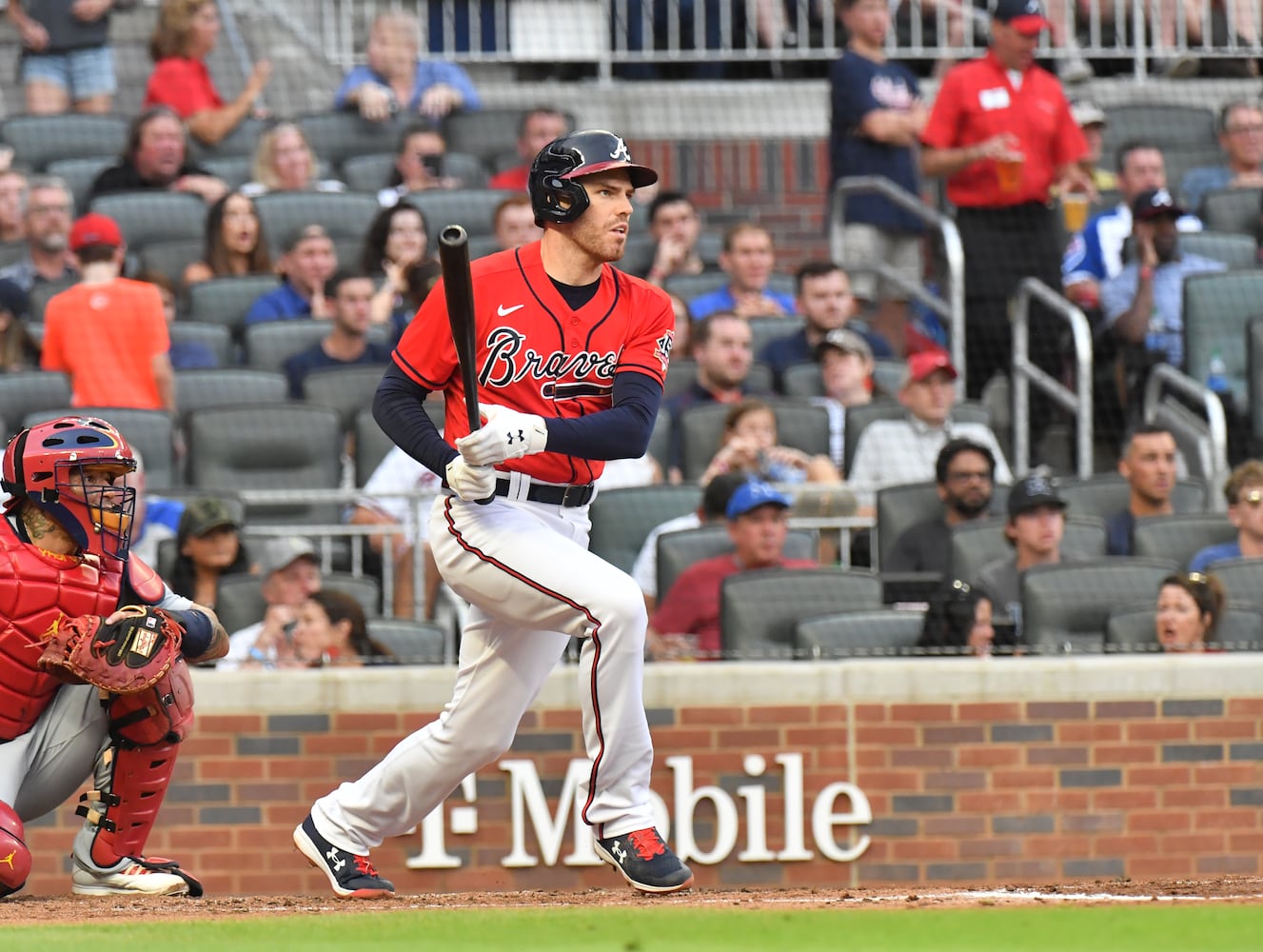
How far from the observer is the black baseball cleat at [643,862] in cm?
528

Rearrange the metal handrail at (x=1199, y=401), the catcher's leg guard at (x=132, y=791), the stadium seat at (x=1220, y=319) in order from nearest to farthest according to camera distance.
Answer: the catcher's leg guard at (x=132, y=791), the metal handrail at (x=1199, y=401), the stadium seat at (x=1220, y=319)

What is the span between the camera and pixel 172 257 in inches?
425

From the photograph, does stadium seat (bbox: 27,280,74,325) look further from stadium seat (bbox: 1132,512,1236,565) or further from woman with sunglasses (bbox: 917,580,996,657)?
stadium seat (bbox: 1132,512,1236,565)

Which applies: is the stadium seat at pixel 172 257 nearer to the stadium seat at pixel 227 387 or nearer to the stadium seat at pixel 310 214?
the stadium seat at pixel 310 214

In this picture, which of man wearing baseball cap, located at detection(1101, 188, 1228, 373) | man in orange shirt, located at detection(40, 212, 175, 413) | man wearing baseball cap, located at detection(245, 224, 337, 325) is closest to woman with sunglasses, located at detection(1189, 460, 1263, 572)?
man wearing baseball cap, located at detection(1101, 188, 1228, 373)

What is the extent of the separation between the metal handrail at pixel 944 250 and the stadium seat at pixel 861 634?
2.87m

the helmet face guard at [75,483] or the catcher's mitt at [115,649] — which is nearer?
the catcher's mitt at [115,649]

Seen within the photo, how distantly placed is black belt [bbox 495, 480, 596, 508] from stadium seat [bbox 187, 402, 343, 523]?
3.63m

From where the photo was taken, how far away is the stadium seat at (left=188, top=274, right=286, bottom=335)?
10.3 metres

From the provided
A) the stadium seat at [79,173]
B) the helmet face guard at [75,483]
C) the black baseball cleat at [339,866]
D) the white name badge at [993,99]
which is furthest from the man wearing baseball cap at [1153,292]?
the helmet face guard at [75,483]

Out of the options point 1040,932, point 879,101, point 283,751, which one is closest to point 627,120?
point 879,101

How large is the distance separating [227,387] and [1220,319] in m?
4.48

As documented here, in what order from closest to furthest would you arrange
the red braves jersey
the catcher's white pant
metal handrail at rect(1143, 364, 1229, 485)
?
the catcher's white pant → the red braves jersey → metal handrail at rect(1143, 364, 1229, 485)

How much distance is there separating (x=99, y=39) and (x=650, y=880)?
8516 millimetres
